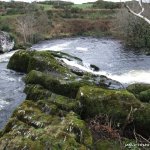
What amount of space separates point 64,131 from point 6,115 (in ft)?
22.5

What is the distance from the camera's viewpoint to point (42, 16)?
69500 mm

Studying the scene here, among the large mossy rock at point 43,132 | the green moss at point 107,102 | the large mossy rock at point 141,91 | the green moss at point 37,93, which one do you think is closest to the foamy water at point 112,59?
the large mossy rock at point 141,91

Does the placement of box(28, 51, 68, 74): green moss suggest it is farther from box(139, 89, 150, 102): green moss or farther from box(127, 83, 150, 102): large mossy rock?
box(139, 89, 150, 102): green moss

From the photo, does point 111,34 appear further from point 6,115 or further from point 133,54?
point 6,115

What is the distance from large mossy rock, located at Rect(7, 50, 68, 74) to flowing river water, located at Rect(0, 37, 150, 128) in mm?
887

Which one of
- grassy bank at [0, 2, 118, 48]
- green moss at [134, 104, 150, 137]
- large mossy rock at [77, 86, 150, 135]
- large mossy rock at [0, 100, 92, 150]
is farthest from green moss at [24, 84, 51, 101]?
grassy bank at [0, 2, 118, 48]

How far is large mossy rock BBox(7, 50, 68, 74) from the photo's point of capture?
26312 mm

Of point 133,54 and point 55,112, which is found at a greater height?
→ point 55,112

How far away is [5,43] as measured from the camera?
1845 inches

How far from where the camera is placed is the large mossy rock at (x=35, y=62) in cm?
2631

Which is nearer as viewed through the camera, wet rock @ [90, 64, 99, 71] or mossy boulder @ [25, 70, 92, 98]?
mossy boulder @ [25, 70, 92, 98]

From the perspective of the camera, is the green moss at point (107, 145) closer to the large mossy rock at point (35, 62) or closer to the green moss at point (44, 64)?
the large mossy rock at point (35, 62)

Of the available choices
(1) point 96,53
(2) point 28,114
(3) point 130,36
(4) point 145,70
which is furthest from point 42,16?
(2) point 28,114

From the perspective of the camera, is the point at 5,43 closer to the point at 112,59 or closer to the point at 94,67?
the point at 112,59
